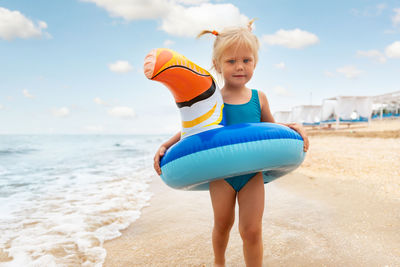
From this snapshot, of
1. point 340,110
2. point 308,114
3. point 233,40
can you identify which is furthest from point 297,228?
point 308,114

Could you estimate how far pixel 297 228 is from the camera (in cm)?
289

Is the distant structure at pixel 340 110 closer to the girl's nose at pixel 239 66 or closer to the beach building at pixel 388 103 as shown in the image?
the beach building at pixel 388 103

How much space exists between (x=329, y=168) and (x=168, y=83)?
488cm

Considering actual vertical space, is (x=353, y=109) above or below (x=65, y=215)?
above

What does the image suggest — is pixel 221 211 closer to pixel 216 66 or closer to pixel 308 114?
pixel 216 66

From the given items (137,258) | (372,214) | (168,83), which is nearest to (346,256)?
(372,214)

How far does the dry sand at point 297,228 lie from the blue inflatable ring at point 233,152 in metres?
0.95

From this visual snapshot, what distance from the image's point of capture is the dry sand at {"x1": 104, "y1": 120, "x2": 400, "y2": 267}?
2369mm

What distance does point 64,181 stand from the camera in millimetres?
6590

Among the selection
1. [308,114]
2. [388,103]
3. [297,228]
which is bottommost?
[297,228]

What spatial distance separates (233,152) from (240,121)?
502 mm

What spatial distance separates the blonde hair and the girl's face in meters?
0.03

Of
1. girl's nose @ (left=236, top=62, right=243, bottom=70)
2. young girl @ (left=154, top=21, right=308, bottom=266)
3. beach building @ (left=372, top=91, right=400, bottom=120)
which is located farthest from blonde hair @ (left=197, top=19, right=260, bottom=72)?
beach building @ (left=372, top=91, right=400, bottom=120)

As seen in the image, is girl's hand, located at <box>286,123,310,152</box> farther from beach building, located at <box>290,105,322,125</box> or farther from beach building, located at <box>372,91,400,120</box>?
beach building, located at <box>372,91,400,120</box>
